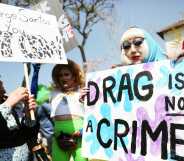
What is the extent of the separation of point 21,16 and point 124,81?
122 cm

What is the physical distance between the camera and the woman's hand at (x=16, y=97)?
4145 millimetres

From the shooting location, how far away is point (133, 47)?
448 centimetres

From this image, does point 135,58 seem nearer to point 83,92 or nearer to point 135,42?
point 135,42

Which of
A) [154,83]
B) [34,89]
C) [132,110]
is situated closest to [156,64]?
[154,83]

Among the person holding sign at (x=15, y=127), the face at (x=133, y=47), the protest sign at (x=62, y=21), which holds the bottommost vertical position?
the person holding sign at (x=15, y=127)

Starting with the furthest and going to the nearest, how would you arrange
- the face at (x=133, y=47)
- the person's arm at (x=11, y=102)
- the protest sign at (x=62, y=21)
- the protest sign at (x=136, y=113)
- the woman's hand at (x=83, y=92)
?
the protest sign at (x=62, y=21) → the woman's hand at (x=83, y=92) → the face at (x=133, y=47) → the person's arm at (x=11, y=102) → the protest sign at (x=136, y=113)

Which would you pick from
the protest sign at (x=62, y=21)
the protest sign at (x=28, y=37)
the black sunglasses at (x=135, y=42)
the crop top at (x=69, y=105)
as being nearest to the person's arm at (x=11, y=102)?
the protest sign at (x=28, y=37)

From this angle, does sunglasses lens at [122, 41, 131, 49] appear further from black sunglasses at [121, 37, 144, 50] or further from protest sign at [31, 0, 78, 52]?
protest sign at [31, 0, 78, 52]

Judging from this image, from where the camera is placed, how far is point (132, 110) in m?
4.08

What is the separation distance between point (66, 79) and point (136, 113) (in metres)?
1.29

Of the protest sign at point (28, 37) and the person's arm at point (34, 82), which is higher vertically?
the protest sign at point (28, 37)

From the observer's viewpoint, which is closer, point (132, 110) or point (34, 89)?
point (132, 110)

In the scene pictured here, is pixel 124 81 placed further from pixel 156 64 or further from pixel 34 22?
pixel 34 22

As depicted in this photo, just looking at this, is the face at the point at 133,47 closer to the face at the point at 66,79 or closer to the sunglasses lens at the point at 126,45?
the sunglasses lens at the point at 126,45
